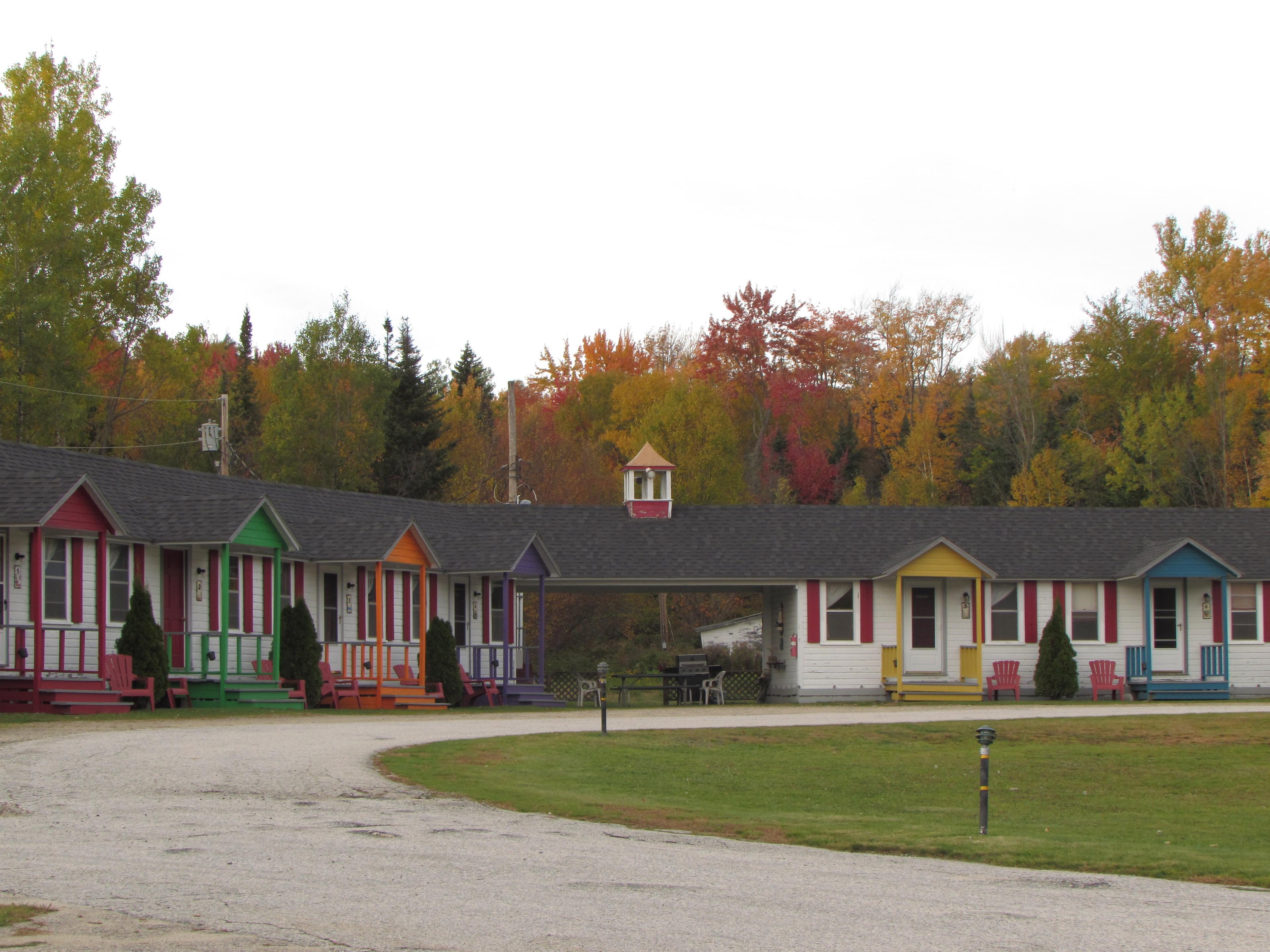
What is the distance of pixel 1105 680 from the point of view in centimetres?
3469

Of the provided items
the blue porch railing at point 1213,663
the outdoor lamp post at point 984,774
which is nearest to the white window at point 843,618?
the blue porch railing at point 1213,663

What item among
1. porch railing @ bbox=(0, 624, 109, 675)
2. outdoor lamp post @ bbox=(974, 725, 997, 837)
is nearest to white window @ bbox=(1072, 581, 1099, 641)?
porch railing @ bbox=(0, 624, 109, 675)

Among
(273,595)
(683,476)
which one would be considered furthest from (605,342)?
(273,595)

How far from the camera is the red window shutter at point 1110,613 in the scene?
35719 millimetres

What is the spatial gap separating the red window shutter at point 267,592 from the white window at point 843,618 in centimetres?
1355

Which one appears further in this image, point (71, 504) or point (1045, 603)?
point (1045, 603)

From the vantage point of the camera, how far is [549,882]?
905cm

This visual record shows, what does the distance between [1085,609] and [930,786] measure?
19815 mm

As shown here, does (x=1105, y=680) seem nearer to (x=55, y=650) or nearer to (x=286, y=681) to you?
(x=286, y=681)

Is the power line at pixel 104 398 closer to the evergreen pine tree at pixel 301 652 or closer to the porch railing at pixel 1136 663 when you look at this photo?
the evergreen pine tree at pixel 301 652

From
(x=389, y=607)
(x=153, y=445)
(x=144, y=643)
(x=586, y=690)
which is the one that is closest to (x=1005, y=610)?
(x=586, y=690)

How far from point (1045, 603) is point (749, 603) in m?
25.5

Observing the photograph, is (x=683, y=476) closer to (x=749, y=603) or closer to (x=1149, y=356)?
(x=749, y=603)

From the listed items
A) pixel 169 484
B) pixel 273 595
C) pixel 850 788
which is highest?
pixel 169 484
